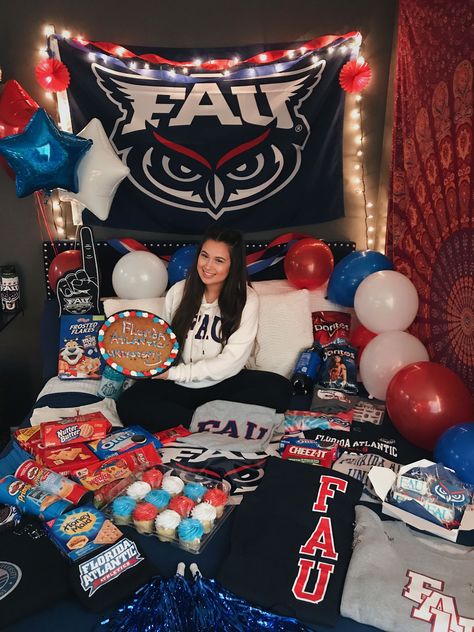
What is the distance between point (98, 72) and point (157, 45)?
0.35 metres

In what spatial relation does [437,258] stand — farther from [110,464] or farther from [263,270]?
[110,464]

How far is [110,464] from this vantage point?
5.59 ft

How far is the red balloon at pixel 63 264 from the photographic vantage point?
8.77 ft

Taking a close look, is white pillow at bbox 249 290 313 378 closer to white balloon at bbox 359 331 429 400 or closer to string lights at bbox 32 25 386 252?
white balloon at bbox 359 331 429 400

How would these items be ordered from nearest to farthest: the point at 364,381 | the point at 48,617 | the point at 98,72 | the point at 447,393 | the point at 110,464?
the point at 48,617 → the point at 110,464 → the point at 447,393 → the point at 364,381 → the point at 98,72

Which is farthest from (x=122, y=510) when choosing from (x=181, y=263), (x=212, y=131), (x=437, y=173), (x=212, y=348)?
(x=212, y=131)

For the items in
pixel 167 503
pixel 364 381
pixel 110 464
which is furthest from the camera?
pixel 364 381

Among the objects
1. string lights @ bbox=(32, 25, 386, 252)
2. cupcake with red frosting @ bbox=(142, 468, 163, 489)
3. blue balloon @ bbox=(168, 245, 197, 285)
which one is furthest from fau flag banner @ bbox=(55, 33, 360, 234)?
cupcake with red frosting @ bbox=(142, 468, 163, 489)

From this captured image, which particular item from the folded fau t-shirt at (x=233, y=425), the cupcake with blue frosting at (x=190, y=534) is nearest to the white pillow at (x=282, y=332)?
the folded fau t-shirt at (x=233, y=425)

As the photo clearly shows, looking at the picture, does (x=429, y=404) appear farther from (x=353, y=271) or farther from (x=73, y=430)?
(x=73, y=430)

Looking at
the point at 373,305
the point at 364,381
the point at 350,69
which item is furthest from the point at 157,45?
the point at 364,381

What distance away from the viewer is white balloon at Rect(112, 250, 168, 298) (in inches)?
101

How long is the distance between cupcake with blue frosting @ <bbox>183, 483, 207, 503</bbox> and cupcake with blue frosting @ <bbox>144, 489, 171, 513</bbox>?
57 mm

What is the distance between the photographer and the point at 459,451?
159 cm
